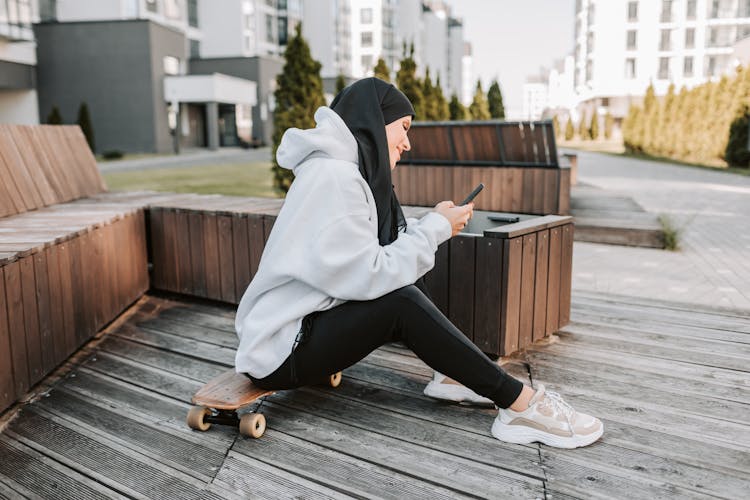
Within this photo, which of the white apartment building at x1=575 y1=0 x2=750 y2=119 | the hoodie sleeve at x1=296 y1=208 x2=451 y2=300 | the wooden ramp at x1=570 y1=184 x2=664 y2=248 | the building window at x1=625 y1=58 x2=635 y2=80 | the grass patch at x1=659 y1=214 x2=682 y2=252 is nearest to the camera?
the hoodie sleeve at x1=296 y1=208 x2=451 y2=300

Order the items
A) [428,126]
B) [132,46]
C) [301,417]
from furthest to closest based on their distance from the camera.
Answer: [132,46]
[428,126]
[301,417]

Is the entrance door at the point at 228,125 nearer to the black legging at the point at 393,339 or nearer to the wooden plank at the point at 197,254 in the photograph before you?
the wooden plank at the point at 197,254

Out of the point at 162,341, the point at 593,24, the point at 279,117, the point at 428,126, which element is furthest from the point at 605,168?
the point at 593,24

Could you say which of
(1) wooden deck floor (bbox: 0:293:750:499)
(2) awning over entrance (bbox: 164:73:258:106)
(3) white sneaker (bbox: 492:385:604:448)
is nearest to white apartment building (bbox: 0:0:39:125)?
(2) awning over entrance (bbox: 164:73:258:106)

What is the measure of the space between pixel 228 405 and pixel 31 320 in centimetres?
125

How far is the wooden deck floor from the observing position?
2480mm

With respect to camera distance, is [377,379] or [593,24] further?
[593,24]

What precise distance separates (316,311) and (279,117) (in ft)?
36.7

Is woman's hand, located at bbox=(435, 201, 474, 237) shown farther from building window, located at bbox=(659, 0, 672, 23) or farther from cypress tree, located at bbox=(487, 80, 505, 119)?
Result: building window, located at bbox=(659, 0, 672, 23)

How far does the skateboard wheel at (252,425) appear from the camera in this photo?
111 inches

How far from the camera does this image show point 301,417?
306 cm

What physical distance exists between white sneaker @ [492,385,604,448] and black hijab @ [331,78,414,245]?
1016 mm

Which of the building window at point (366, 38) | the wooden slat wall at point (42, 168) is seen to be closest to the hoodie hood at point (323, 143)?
the wooden slat wall at point (42, 168)

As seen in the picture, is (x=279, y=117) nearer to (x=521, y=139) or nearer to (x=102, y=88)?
(x=521, y=139)
